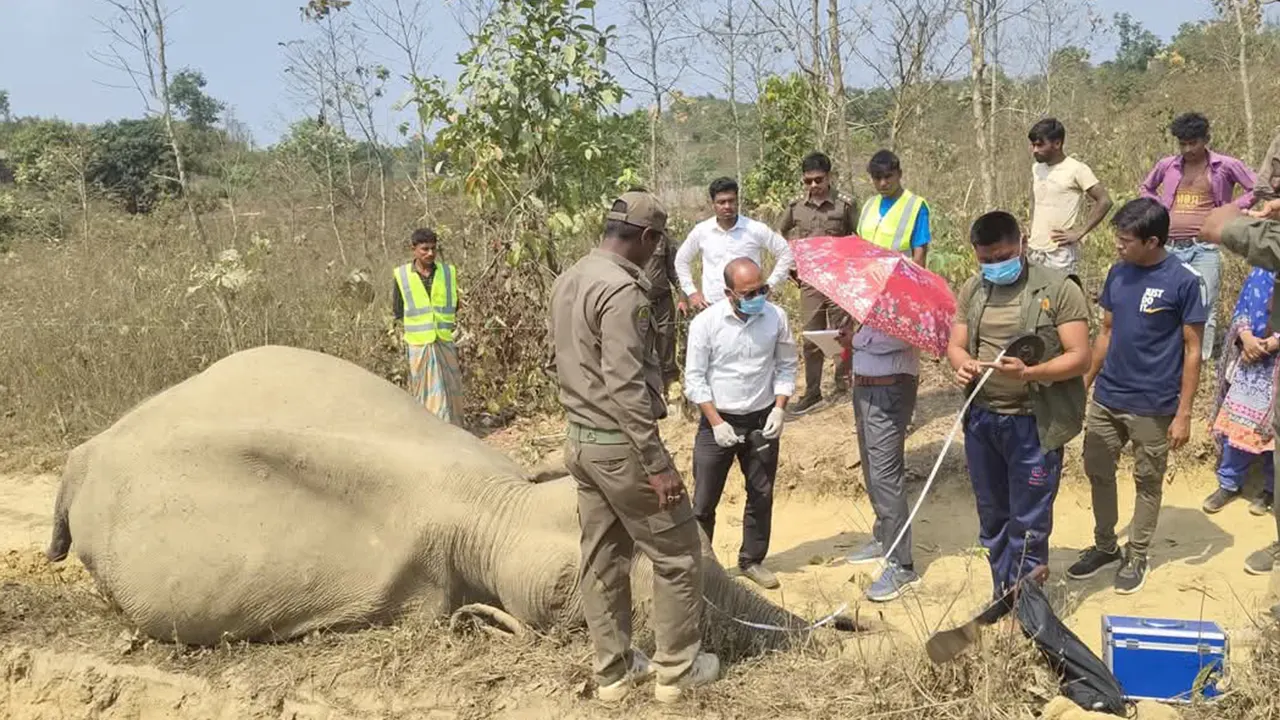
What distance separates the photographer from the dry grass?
3.37 m

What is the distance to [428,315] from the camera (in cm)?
741

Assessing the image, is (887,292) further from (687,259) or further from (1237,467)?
(1237,467)

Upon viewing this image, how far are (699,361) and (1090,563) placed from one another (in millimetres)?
2211

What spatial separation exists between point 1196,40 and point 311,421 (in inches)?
912

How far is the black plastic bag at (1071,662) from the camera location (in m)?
3.34

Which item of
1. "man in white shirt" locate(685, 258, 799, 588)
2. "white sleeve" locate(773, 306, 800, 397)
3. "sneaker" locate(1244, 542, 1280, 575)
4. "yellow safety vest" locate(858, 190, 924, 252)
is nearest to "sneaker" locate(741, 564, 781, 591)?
"man in white shirt" locate(685, 258, 799, 588)

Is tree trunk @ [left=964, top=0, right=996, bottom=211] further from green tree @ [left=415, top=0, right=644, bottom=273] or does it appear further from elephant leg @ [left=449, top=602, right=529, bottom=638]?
elephant leg @ [left=449, top=602, right=529, bottom=638]

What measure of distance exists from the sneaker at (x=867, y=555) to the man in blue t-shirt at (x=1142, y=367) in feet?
Result: 3.73

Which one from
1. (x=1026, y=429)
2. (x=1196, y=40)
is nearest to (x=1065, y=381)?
(x=1026, y=429)

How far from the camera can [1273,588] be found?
4156 millimetres

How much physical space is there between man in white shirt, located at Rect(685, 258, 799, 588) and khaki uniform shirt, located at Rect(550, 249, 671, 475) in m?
1.22

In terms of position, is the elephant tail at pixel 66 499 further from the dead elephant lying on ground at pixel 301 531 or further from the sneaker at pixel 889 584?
the sneaker at pixel 889 584

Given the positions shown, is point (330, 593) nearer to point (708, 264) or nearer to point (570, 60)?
point (708, 264)

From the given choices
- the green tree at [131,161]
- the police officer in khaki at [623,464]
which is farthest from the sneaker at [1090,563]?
the green tree at [131,161]
